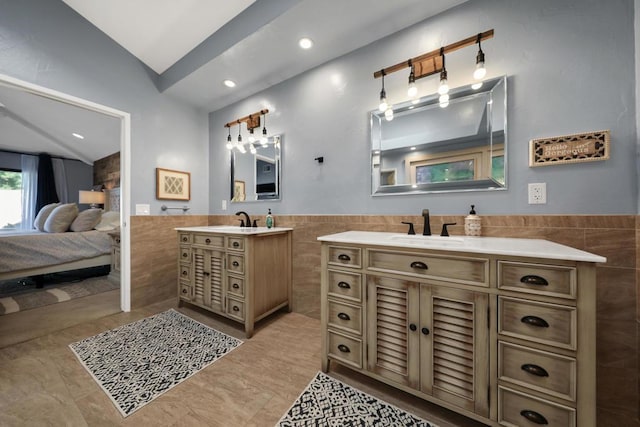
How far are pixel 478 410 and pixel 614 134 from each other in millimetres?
1574

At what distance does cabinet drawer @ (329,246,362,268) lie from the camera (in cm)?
137

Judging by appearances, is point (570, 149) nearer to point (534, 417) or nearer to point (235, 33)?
point (534, 417)

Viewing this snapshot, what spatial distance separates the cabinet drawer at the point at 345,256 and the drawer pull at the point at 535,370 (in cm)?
82

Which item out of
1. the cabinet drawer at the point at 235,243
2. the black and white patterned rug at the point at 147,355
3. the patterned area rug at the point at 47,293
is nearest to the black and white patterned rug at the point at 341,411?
the black and white patterned rug at the point at 147,355

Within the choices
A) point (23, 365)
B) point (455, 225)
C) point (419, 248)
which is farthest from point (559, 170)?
point (23, 365)

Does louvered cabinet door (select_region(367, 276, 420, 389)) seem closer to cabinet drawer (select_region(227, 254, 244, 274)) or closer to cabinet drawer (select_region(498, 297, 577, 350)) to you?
cabinet drawer (select_region(498, 297, 577, 350))

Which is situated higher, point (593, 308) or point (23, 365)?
point (593, 308)

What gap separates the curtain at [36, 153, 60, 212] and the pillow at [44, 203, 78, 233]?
2450 mm

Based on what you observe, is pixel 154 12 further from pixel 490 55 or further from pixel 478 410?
pixel 478 410

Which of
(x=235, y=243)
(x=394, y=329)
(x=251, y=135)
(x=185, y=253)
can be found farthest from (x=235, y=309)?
(x=251, y=135)

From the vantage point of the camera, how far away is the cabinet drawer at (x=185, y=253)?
2.36 meters

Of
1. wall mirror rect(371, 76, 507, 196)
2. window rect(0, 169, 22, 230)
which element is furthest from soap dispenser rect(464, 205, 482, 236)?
window rect(0, 169, 22, 230)

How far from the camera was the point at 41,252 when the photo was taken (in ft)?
9.70

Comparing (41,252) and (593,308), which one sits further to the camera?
(41,252)
